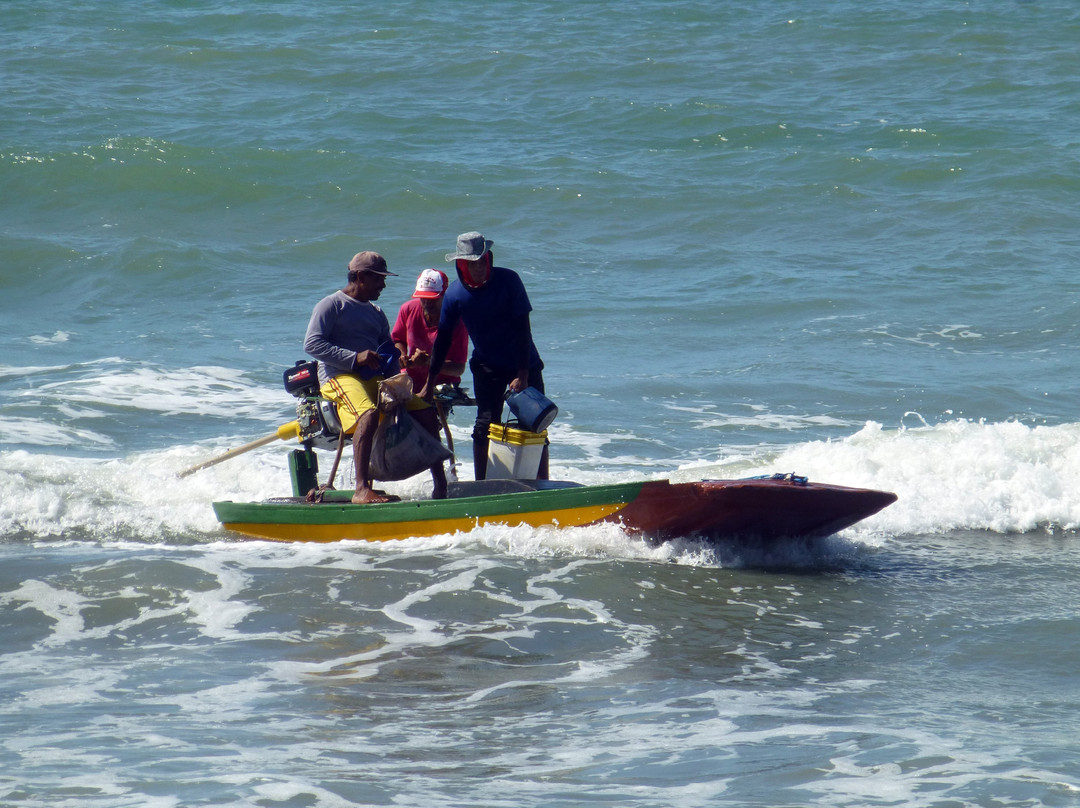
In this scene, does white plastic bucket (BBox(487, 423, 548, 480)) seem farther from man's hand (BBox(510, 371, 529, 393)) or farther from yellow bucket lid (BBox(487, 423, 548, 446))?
man's hand (BBox(510, 371, 529, 393))

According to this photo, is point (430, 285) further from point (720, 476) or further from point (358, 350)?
point (720, 476)

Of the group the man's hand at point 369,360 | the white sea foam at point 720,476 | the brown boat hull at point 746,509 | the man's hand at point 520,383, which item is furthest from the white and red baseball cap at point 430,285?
the brown boat hull at point 746,509

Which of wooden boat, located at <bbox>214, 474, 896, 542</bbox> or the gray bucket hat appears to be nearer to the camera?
wooden boat, located at <bbox>214, 474, 896, 542</bbox>

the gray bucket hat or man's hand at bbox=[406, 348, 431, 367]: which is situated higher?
the gray bucket hat

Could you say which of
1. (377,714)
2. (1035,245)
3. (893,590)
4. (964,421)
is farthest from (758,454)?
(1035,245)

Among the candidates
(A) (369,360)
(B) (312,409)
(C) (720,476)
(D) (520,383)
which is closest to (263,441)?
(B) (312,409)

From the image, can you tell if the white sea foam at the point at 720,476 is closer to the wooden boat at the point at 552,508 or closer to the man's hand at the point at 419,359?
the wooden boat at the point at 552,508

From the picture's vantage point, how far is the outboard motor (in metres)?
7.97

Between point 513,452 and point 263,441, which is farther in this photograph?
point 263,441

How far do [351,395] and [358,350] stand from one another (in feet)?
0.95

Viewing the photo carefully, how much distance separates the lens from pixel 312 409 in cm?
804

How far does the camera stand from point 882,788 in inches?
175

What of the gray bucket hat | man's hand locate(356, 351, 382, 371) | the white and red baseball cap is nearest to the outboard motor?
man's hand locate(356, 351, 382, 371)

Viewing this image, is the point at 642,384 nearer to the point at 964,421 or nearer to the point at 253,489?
the point at 964,421
